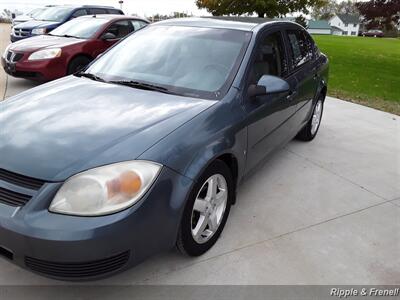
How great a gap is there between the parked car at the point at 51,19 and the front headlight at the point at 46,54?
13.4 ft

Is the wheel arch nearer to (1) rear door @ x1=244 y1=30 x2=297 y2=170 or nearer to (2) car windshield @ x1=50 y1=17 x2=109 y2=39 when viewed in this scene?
(1) rear door @ x1=244 y1=30 x2=297 y2=170

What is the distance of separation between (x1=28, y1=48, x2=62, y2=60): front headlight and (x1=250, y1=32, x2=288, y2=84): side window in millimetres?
4529

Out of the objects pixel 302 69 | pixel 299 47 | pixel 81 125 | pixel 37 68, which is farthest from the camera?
pixel 37 68

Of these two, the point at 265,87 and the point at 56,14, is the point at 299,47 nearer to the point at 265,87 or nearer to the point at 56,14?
the point at 265,87

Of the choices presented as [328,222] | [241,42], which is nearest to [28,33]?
[241,42]

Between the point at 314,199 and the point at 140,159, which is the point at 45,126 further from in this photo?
the point at 314,199

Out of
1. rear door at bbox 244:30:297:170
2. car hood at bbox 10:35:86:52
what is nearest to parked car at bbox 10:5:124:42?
car hood at bbox 10:35:86:52

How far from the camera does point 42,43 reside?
23.4 ft

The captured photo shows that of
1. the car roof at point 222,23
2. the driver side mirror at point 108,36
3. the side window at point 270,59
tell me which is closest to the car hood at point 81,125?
the side window at point 270,59

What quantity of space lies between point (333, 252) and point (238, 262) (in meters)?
0.74

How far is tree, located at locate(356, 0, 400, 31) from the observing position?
12.2 meters

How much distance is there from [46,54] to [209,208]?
537cm

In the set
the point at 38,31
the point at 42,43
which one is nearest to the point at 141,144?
the point at 42,43

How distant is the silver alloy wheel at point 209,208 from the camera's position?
259 centimetres
